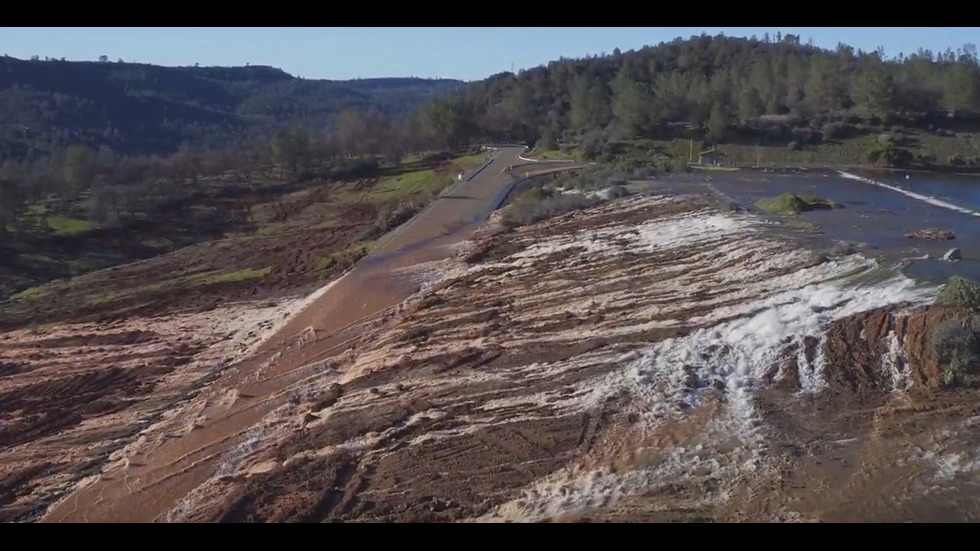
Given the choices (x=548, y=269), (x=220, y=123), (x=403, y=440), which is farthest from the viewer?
(x=220, y=123)

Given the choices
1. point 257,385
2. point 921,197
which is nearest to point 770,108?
point 921,197

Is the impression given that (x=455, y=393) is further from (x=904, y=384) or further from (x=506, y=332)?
(x=904, y=384)

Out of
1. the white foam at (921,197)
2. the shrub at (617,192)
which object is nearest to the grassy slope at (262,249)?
the shrub at (617,192)

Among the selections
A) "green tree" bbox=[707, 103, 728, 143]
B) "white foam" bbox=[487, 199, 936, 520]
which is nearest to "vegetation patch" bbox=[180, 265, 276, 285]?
"white foam" bbox=[487, 199, 936, 520]

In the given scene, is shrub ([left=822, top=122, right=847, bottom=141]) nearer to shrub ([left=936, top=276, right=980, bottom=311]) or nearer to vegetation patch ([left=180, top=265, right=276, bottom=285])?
vegetation patch ([left=180, top=265, right=276, bottom=285])

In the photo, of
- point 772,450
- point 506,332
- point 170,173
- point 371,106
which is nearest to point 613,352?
point 506,332
